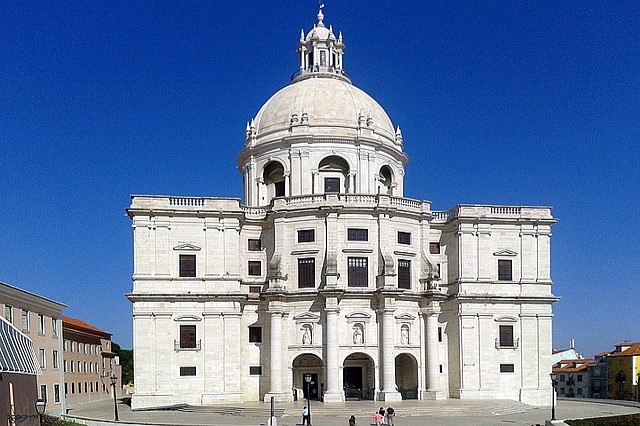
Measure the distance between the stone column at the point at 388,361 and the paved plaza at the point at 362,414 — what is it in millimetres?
1113

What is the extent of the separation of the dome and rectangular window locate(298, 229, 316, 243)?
9.28 metres

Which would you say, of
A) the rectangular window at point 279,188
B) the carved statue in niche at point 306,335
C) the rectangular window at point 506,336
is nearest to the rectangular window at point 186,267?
the carved statue in niche at point 306,335

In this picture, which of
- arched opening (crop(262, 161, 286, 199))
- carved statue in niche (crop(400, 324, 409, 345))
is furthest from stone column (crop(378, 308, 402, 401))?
arched opening (crop(262, 161, 286, 199))

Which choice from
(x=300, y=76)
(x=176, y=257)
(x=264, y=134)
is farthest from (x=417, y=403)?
(x=300, y=76)

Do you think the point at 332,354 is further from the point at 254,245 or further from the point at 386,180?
the point at 386,180

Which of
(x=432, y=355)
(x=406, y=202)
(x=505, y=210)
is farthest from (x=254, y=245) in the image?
(x=505, y=210)

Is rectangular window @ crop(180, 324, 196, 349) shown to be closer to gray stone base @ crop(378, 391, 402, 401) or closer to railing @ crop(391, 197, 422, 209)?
gray stone base @ crop(378, 391, 402, 401)

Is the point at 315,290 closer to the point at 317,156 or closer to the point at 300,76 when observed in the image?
the point at 317,156

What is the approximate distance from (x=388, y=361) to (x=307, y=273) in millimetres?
8573

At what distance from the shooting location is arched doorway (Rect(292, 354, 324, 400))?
172 ft

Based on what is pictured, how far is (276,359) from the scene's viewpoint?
50.5 meters

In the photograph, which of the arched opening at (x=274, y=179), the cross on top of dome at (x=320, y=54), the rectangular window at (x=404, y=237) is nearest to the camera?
the rectangular window at (x=404, y=237)

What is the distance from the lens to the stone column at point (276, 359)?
5025cm

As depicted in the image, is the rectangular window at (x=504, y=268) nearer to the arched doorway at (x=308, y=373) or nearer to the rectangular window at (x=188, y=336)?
the arched doorway at (x=308, y=373)
